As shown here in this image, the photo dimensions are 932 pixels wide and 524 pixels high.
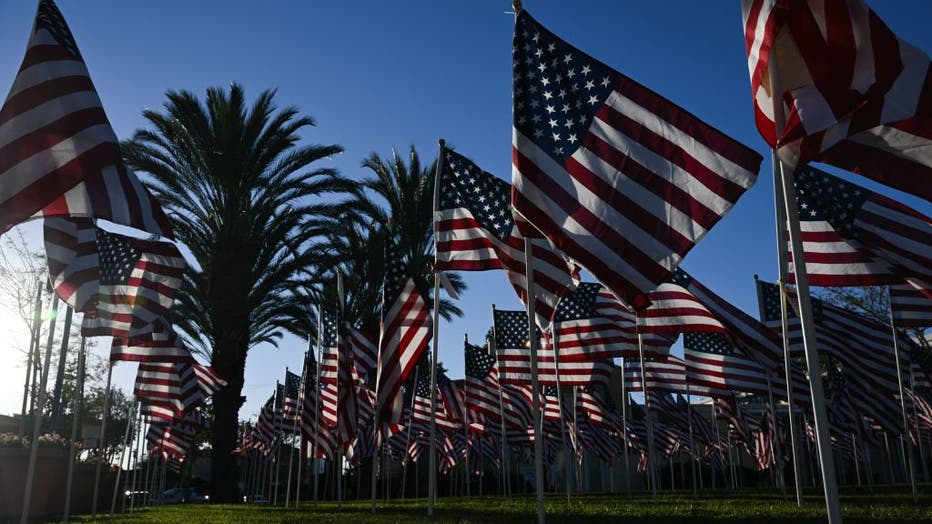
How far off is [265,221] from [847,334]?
16699 millimetres

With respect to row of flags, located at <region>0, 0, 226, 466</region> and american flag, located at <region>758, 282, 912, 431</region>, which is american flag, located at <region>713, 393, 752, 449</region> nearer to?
american flag, located at <region>758, 282, 912, 431</region>

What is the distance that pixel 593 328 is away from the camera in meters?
16.5

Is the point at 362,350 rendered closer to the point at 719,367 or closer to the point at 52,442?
the point at 52,442

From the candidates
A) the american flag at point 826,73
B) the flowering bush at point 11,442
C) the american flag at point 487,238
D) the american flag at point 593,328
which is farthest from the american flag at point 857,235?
the flowering bush at point 11,442

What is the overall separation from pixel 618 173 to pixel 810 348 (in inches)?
103

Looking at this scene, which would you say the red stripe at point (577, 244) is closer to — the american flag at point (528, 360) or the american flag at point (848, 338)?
the american flag at point (528, 360)

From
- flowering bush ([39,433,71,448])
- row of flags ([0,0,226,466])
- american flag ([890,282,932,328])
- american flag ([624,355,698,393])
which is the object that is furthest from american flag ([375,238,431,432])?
american flag ([624,355,698,393])

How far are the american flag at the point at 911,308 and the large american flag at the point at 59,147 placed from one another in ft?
43.7

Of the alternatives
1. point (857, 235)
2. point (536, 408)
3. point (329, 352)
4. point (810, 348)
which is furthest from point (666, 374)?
point (810, 348)

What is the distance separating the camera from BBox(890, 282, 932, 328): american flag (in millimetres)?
14406

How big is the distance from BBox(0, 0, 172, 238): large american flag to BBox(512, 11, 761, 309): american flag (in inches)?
151

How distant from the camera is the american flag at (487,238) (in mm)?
9516

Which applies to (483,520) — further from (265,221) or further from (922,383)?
(922,383)

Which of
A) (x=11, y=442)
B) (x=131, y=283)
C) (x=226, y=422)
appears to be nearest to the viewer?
(x=131, y=283)
